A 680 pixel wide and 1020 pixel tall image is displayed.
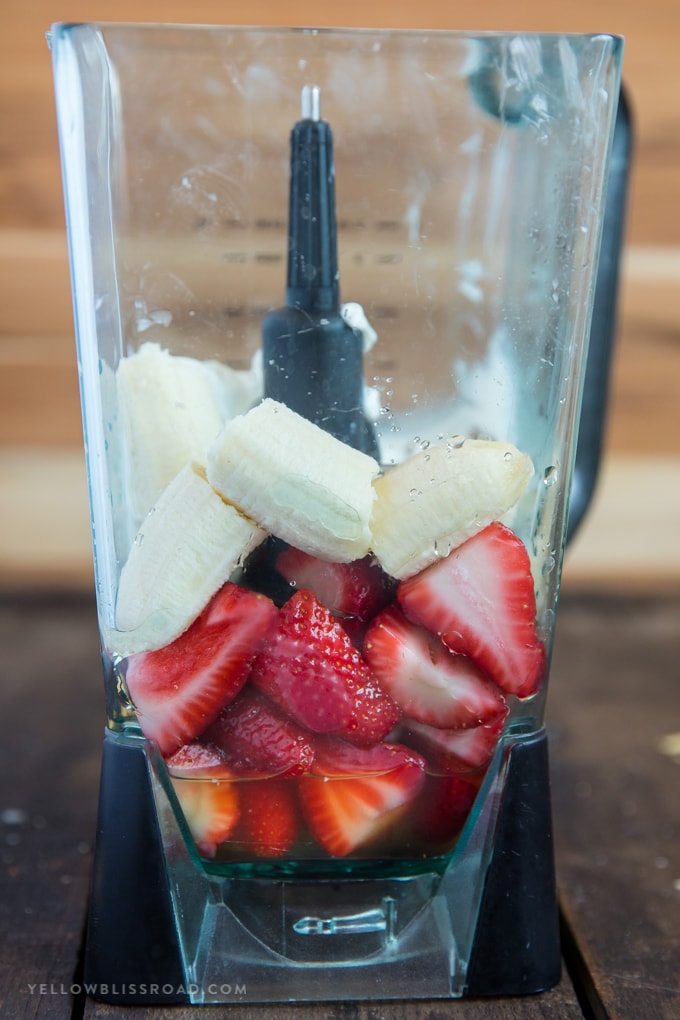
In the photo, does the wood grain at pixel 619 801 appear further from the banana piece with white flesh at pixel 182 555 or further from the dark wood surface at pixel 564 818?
the banana piece with white flesh at pixel 182 555

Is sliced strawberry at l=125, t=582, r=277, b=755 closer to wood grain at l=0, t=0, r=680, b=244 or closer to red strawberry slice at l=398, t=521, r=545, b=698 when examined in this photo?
red strawberry slice at l=398, t=521, r=545, b=698

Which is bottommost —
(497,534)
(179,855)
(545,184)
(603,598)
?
Answer: (603,598)

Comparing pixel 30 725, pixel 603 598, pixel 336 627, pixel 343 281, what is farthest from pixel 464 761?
pixel 603 598

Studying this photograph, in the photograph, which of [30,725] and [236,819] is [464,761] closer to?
[236,819]

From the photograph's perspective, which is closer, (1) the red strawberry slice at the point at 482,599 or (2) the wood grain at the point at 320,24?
(1) the red strawberry slice at the point at 482,599

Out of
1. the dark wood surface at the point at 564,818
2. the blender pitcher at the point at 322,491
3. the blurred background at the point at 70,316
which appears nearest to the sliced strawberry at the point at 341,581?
the blender pitcher at the point at 322,491

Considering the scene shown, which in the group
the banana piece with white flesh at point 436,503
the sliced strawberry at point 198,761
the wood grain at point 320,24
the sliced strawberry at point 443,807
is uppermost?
the wood grain at point 320,24

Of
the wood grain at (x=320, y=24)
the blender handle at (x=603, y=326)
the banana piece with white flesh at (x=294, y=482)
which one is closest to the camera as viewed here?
the banana piece with white flesh at (x=294, y=482)
